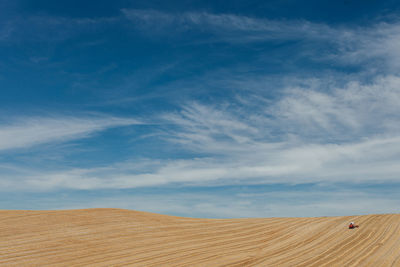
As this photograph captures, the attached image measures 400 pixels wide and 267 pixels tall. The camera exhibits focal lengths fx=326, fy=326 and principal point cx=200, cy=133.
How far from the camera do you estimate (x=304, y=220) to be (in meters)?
19.8

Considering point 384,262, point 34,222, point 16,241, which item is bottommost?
point 384,262

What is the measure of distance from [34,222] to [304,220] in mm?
15102

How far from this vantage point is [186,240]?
1548cm

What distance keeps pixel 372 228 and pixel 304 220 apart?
13.6ft

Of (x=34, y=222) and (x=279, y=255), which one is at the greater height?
(x=34, y=222)

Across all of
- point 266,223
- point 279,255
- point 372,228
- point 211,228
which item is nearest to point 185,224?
point 211,228

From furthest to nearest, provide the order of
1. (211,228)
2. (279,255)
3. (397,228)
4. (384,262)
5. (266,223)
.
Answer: (266,223)
(211,228)
(397,228)
(279,255)
(384,262)

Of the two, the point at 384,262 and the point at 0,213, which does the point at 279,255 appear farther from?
the point at 0,213

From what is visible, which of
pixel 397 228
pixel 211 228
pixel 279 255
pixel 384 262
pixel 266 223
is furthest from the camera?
pixel 266 223

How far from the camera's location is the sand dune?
478 inches

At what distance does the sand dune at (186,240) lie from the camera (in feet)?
39.9

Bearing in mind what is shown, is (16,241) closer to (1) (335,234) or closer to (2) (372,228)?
(1) (335,234)

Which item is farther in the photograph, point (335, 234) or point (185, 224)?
point (185, 224)

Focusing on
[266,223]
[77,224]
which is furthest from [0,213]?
[266,223]
